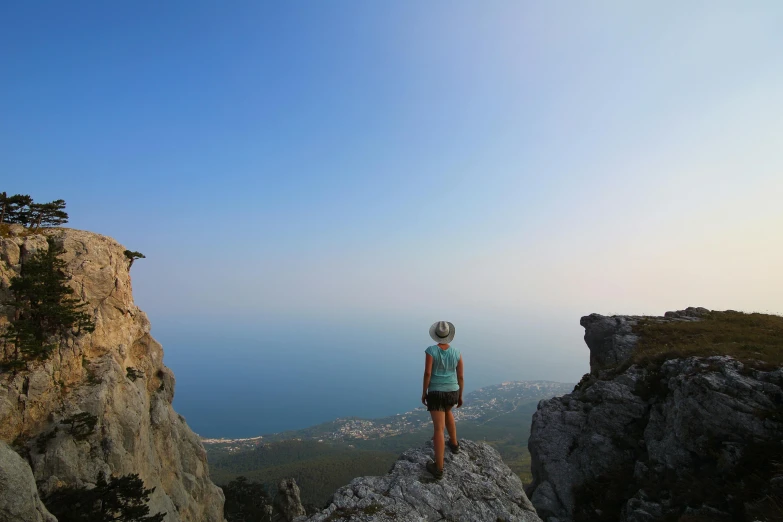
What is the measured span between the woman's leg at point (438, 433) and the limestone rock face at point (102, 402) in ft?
110

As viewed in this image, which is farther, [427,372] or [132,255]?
[132,255]

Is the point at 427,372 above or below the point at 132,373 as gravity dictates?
above

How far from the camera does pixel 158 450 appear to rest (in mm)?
38188

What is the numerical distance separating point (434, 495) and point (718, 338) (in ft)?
78.2

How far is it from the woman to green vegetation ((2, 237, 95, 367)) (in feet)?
114

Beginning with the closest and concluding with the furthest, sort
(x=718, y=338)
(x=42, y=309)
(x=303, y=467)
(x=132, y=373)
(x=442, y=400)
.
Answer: (x=442, y=400) < (x=718, y=338) < (x=42, y=309) < (x=132, y=373) < (x=303, y=467)

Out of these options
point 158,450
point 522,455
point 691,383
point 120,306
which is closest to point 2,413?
point 120,306

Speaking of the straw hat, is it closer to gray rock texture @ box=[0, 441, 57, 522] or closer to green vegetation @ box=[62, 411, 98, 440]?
gray rock texture @ box=[0, 441, 57, 522]

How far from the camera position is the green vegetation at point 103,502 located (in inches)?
923

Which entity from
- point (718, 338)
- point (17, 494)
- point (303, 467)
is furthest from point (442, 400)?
point (303, 467)

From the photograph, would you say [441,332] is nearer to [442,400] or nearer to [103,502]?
[442,400]

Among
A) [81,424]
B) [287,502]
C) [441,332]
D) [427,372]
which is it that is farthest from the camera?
[287,502]

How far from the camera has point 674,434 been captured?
15211 mm

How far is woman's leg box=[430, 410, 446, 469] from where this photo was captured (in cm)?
845
